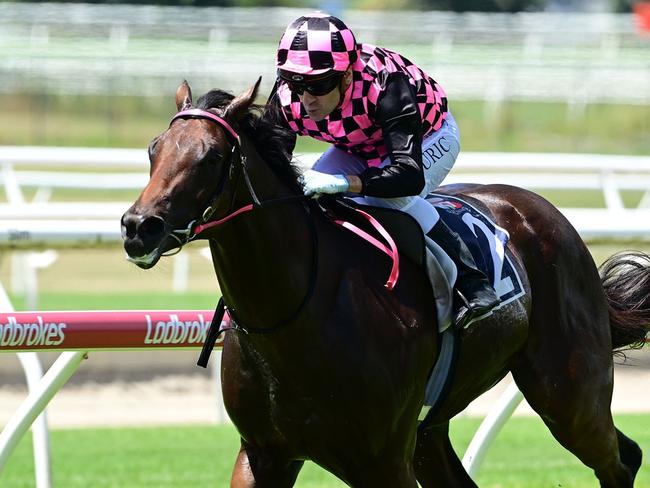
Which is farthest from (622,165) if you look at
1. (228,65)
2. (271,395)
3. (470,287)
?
(228,65)

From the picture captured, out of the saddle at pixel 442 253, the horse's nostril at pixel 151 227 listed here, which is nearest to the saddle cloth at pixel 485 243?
the saddle at pixel 442 253

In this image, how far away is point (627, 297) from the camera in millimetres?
4777

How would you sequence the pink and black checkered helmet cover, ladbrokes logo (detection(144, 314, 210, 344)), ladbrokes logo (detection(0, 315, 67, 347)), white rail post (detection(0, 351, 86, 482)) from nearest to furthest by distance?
the pink and black checkered helmet cover, ladbrokes logo (detection(0, 315, 67, 347)), white rail post (detection(0, 351, 86, 482)), ladbrokes logo (detection(144, 314, 210, 344))

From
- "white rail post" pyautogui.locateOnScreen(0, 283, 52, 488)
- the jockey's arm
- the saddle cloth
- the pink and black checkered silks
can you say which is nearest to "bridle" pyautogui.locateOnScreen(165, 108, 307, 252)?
the jockey's arm

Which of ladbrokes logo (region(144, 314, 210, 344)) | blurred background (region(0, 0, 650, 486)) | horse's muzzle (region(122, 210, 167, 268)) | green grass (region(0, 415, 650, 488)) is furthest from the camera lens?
blurred background (region(0, 0, 650, 486))

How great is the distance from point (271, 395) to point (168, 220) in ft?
2.29

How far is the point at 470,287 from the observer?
386 cm

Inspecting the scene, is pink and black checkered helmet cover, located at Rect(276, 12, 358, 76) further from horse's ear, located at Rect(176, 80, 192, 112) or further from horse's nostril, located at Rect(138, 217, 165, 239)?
horse's nostril, located at Rect(138, 217, 165, 239)

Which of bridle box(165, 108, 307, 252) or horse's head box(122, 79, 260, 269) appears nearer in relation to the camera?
horse's head box(122, 79, 260, 269)

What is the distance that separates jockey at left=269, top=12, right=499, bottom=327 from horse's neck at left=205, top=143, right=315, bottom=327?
4.9 inches

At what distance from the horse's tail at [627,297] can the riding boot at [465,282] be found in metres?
0.99

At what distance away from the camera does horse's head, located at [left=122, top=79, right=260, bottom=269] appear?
302 centimetres

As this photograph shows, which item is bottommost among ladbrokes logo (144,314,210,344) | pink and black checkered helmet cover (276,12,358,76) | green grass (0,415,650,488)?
green grass (0,415,650,488)

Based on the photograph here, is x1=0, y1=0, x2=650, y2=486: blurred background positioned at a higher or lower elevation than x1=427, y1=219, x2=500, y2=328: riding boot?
lower
